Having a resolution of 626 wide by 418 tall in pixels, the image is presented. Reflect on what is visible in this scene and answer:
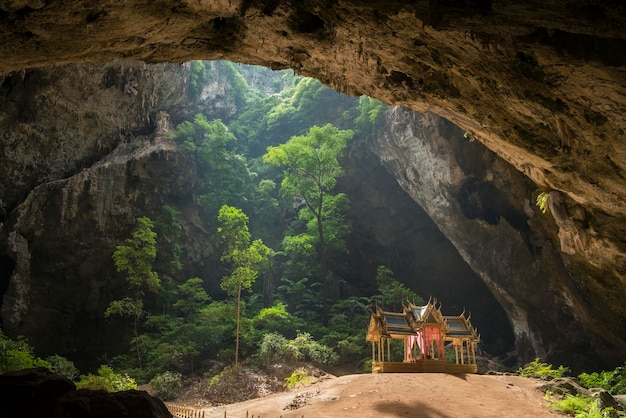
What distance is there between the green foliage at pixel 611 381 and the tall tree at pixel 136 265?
18154 millimetres

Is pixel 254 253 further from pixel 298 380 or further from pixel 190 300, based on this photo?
pixel 298 380

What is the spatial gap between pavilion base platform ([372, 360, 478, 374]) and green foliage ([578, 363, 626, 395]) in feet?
12.9

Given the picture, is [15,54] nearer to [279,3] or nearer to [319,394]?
[279,3]

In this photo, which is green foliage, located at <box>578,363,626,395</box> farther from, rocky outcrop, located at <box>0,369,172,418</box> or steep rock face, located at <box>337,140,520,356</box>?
rocky outcrop, located at <box>0,369,172,418</box>

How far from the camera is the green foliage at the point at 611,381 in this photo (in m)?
13.5

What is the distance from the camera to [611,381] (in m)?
14.3

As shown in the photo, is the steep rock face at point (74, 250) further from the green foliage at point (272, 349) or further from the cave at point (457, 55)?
the cave at point (457, 55)

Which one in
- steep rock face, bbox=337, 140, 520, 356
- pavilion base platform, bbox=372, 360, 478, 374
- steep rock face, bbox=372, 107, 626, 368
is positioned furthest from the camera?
steep rock face, bbox=337, 140, 520, 356

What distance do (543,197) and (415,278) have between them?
61.2 feet

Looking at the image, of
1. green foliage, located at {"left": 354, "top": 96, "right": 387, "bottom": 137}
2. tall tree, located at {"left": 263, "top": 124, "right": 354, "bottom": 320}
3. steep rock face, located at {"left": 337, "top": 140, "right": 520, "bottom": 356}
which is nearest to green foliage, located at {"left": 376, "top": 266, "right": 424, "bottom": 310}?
steep rock face, located at {"left": 337, "top": 140, "right": 520, "bottom": 356}

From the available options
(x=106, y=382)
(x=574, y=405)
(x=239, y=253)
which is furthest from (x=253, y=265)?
(x=574, y=405)

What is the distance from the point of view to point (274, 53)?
29.1 ft

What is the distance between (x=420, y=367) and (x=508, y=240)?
8.78 m

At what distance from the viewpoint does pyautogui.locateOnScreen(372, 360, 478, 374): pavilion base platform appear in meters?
15.3
